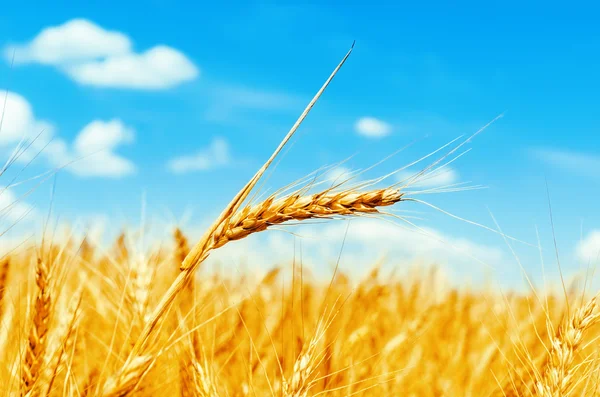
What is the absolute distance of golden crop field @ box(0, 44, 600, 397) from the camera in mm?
1438

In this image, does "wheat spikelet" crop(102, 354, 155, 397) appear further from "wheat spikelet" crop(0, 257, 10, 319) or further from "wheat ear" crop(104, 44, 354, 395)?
"wheat spikelet" crop(0, 257, 10, 319)

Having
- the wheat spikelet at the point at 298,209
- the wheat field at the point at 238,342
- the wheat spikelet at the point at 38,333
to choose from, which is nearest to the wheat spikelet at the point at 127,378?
the wheat field at the point at 238,342

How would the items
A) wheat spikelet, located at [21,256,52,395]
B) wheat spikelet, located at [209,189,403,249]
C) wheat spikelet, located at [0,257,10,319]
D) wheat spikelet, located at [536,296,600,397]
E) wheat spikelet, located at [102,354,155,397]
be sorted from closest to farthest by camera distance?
1. wheat spikelet, located at [102,354,155,397]
2. wheat spikelet, located at [209,189,403,249]
3. wheat spikelet, located at [21,256,52,395]
4. wheat spikelet, located at [536,296,600,397]
5. wheat spikelet, located at [0,257,10,319]

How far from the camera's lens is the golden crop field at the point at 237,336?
144 cm

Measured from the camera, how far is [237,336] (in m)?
2.75

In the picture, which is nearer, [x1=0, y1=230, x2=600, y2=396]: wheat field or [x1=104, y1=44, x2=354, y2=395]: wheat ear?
[x1=104, y1=44, x2=354, y2=395]: wheat ear

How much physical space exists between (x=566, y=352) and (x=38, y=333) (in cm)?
152

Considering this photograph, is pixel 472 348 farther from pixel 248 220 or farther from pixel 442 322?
pixel 248 220

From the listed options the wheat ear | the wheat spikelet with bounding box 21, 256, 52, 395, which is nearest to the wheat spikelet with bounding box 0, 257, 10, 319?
the wheat spikelet with bounding box 21, 256, 52, 395

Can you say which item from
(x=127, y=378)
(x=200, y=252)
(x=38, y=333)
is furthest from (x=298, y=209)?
(x=38, y=333)

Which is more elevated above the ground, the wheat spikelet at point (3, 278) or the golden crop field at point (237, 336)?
the wheat spikelet at point (3, 278)

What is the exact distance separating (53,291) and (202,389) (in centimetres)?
52

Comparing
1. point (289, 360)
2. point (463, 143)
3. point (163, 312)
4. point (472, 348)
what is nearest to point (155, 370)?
point (163, 312)

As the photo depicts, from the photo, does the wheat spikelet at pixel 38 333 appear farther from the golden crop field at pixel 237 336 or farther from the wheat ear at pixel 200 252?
the wheat ear at pixel 200 252
